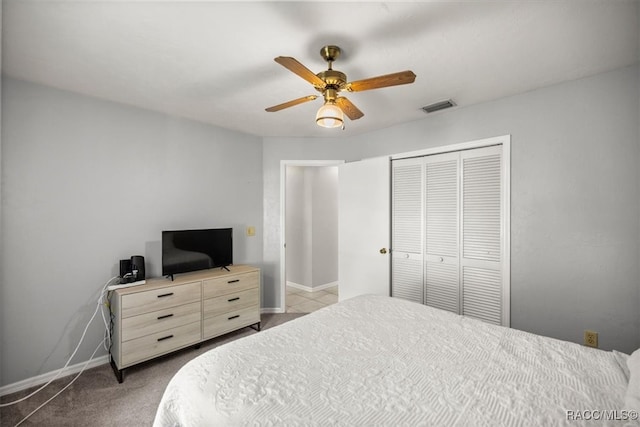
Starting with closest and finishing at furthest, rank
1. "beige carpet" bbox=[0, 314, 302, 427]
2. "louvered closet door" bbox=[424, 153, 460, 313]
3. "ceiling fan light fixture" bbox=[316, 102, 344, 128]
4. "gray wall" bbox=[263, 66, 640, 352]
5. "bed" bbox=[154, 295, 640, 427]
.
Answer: "bed" bbox=[154, 295, 640, 427] → "ceiling fan light fixture" bbox=[316, 102, 344, 128] → "beige carpet" bbox=[0, 314, 302, 427] → "gray wall" bbox=[263, 66, 640, 352] → "louvered closet door" bbox=[424, 153, 460, 313]

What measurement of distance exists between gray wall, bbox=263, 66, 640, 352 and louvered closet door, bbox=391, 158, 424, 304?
0.74 metres

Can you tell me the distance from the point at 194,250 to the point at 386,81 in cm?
244

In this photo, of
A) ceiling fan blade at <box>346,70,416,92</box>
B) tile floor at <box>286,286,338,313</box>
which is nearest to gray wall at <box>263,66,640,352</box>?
ceiling fan blade at <box>346,70,416,92</box>

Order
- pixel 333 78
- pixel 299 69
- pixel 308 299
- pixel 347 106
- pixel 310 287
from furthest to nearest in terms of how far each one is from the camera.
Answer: pixel 310 287, pixel 308 299, pixel 347 106, pixel 333 78, pixel 299 69

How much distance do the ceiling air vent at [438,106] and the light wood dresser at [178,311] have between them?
8.47 feet

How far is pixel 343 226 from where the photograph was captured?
3799 millimetres

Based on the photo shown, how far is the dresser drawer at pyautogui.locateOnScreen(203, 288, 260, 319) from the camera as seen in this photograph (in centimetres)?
285

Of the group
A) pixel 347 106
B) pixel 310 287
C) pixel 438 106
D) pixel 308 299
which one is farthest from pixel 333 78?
pixel 310 287

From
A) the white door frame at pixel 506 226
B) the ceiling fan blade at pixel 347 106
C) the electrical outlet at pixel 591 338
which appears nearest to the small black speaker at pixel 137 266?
the ceiling fan blade at pixel 347 106

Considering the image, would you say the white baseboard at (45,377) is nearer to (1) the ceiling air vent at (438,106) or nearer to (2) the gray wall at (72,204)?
(2) the gray wall at (72,204)

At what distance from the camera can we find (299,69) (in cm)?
156

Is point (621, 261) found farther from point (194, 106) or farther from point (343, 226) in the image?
point (194, 106)

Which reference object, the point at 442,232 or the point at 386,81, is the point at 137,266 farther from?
the point at 442,232

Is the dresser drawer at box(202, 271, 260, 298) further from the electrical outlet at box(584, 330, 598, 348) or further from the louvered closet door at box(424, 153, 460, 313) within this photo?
the electrical outlet at box(584, 330, 598, 348)
